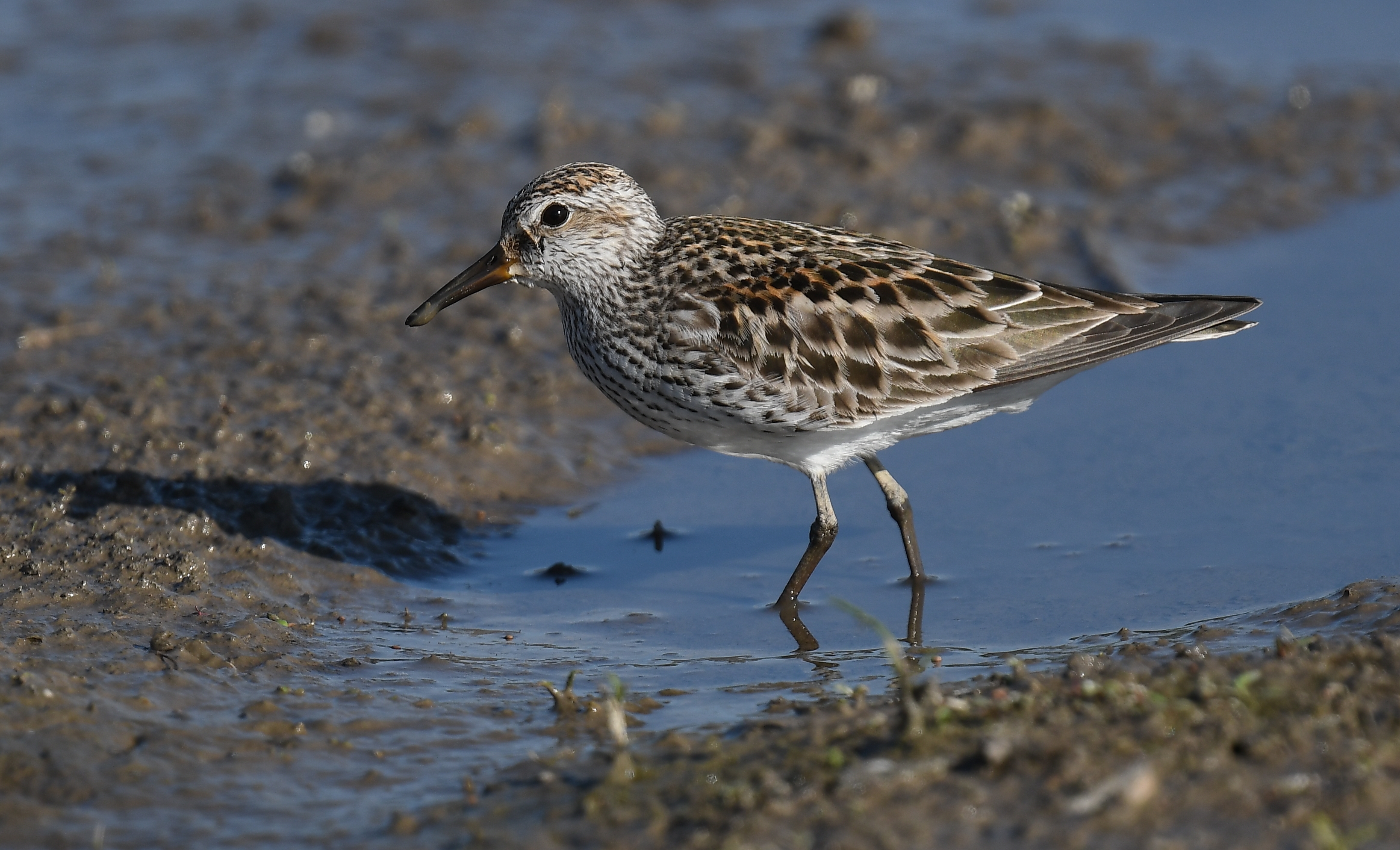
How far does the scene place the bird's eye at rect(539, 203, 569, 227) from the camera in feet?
25.5

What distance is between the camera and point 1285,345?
980 centimetres

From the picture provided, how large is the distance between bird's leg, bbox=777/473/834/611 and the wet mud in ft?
4.62

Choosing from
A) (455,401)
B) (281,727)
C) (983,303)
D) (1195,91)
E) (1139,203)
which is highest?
(1195,91)

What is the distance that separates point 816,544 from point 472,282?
2.24 m

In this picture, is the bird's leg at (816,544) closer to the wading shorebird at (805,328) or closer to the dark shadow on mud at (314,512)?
the wading shorebird at (805,328)

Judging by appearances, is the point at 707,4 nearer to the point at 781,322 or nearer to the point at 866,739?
the point at 781,322

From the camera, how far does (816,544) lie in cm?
784

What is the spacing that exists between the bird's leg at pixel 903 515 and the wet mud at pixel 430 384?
1916mm

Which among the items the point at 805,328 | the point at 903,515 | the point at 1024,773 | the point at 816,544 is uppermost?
the point at 805,328

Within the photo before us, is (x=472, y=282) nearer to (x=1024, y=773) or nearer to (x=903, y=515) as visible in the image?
(x=903, y=515)

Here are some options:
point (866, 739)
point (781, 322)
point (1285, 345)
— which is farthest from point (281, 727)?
point (1285, 345)

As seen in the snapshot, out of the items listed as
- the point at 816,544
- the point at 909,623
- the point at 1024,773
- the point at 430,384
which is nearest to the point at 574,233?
the point at 816,544

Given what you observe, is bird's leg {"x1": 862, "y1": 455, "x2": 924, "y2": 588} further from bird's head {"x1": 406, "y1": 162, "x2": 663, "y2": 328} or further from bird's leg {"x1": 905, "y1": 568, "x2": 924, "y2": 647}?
bird's head {"x1": 406, "y1": 162, "x2": 663, "y2": 328}

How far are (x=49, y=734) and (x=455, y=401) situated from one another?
4.05 m
